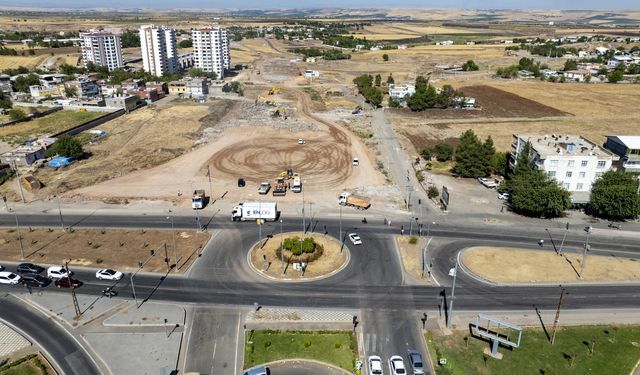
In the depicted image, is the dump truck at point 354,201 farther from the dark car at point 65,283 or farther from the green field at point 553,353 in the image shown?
the dark car at point 65,283

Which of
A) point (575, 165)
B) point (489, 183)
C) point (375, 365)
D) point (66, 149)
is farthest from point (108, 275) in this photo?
point (575, 165)

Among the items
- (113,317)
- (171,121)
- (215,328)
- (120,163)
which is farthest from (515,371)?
(171,121)

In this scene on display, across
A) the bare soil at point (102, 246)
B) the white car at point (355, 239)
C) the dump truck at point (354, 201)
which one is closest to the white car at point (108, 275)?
the bare soil at point (102, 246)

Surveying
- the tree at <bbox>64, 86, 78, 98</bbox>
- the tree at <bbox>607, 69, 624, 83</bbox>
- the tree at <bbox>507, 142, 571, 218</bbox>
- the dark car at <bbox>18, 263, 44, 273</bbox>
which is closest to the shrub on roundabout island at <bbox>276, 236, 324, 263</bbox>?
the dark car at <bbox>18, 263, 44, 273</bbox>

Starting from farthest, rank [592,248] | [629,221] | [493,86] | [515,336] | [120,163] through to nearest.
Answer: [493,86] → [120,163] → [629,221] → [592,248] → [515,336]

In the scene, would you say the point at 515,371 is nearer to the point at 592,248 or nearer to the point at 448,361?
the point at 448,361

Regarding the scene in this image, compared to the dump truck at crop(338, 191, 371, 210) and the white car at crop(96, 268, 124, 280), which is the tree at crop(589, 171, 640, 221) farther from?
the white car at crop(96, 268, 124, 280)

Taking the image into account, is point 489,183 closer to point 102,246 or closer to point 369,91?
point 102,246
